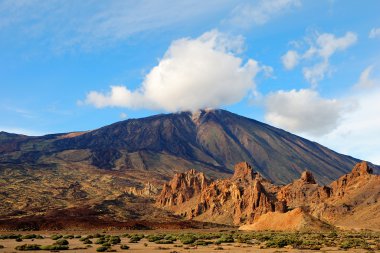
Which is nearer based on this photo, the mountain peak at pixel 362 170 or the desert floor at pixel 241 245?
the desert floor at pixel 241 245

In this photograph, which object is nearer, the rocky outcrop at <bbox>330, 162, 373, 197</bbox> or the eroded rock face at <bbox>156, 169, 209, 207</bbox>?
the rocky outcrop at <bbox>330, 162, 373, 197</bbox>

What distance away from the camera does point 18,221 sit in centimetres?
11500

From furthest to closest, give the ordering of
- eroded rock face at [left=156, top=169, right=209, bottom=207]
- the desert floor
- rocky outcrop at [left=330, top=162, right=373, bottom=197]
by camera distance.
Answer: eroded rock face at [left=156, top=169, right=209, bottom=207]
rocky outcrop at [left=330, top=162, right=373, bottom=197]
the desert floor

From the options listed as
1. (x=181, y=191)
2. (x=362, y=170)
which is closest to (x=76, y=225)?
(x=181, y=191)

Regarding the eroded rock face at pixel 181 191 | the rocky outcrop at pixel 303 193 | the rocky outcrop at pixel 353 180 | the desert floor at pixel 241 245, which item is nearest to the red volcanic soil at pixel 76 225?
the rocky outcrop at pixel 303 193

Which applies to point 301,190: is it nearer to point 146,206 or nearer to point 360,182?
point 360,182

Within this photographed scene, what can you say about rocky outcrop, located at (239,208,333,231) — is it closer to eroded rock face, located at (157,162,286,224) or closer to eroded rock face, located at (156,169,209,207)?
eroded rock face, located at (157,162,286,224)

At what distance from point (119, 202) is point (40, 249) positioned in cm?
13424

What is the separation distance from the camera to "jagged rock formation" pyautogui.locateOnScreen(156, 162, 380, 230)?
107 m

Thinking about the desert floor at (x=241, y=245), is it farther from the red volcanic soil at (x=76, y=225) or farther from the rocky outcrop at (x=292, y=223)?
the red volcanic soil at (x=76, y=225)

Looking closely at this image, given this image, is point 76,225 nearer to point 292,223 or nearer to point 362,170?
point 292,223

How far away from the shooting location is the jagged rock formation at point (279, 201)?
350 ft

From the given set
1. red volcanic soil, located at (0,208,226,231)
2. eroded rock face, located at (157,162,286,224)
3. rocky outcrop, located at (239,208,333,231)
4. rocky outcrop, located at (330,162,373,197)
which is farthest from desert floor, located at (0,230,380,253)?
rocky outcrop, located at (330,162,373,197)

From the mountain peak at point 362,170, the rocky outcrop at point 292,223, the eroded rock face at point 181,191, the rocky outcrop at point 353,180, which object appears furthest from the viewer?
the eroded rock face at point 181,191
